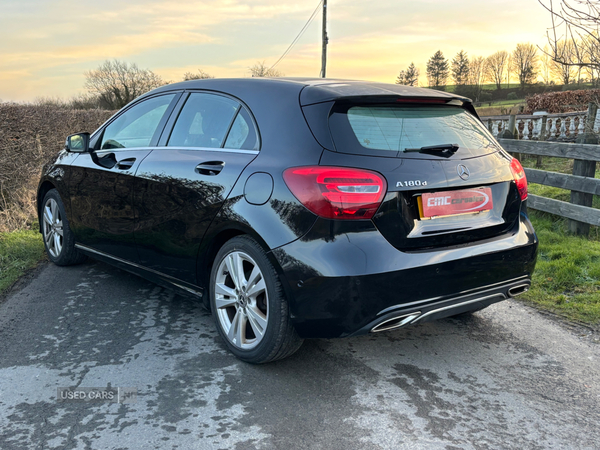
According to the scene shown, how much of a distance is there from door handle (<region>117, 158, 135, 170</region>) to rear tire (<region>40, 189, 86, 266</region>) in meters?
1.24

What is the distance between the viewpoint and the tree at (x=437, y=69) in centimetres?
8306

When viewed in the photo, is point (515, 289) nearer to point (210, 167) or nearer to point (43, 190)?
point (210, 167)

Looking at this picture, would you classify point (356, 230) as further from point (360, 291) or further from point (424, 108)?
point (424, 108)

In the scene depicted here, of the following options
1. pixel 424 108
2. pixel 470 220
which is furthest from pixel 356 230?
pixel 424 108

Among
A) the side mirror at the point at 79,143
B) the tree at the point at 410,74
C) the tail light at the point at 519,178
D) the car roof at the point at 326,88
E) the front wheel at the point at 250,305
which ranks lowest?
the front wheel at the point at 250,305

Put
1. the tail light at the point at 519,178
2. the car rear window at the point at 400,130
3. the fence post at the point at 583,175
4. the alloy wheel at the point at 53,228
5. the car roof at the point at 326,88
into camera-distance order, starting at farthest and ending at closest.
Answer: the fence post at the point at 583,175 < the alloy wheel at the point at 53,228 < the tail light at the point at 519,178 < the car roof at the point at 326,88 < the car rear window at the point at 400,130

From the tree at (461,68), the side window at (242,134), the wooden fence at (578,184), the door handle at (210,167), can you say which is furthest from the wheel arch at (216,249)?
the tree at (461,68)

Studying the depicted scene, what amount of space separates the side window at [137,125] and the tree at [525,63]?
67.3 metres

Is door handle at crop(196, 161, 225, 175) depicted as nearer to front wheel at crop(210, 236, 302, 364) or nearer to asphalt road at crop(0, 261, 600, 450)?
front wheel at crop(210, 236, 302, 364)

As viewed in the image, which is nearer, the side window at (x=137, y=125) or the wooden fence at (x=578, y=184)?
the side window at (x=137, y=125)

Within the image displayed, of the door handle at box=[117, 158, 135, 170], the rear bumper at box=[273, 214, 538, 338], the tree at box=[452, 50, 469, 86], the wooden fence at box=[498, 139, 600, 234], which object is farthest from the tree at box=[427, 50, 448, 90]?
the rear bumper at box=[273, 214, 538, 338]

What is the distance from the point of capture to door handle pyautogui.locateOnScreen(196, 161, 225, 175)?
10.9 feet

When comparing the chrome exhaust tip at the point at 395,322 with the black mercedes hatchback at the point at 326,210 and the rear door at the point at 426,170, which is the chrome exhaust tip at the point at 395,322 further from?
the rear door at the point at 426,170

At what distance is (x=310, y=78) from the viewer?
354 centimetres
